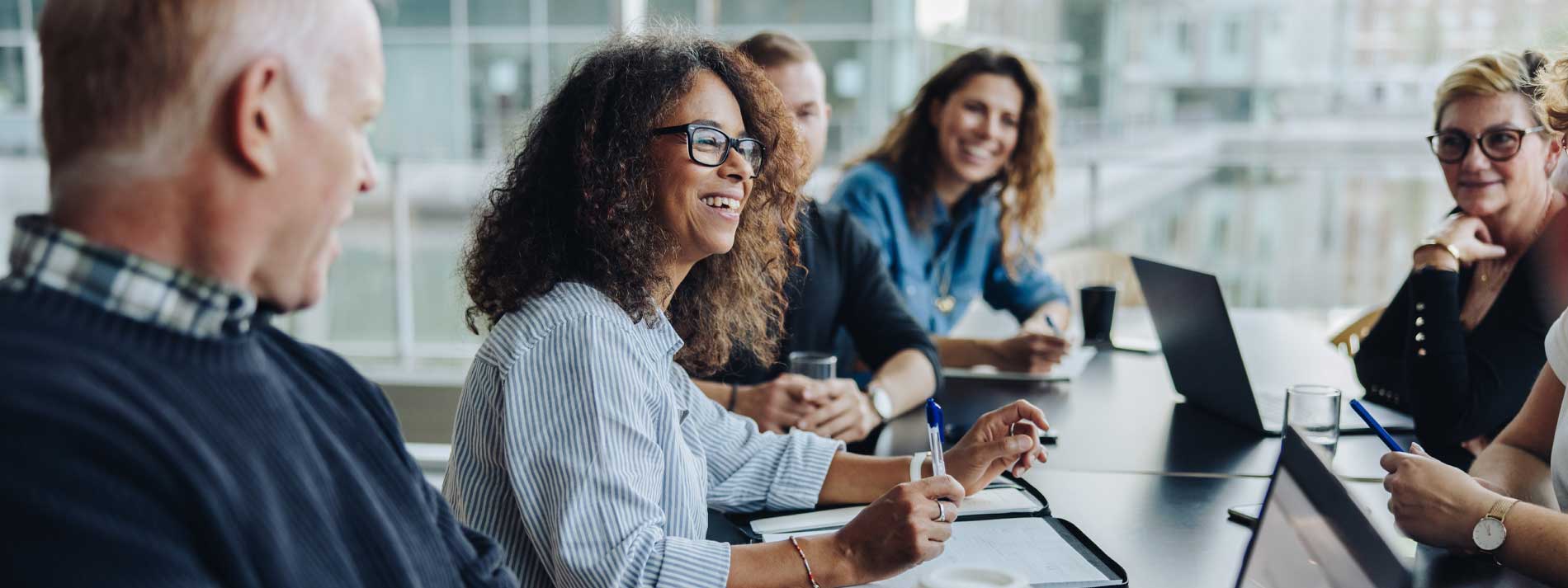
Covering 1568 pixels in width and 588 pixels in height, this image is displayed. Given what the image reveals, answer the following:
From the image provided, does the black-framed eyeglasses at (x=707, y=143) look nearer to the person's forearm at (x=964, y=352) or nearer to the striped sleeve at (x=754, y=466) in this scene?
the striped sleeve at (x=754, y=466)

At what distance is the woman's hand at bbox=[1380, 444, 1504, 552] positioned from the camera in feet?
4.25

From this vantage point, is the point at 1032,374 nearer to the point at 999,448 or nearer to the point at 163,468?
the point at 999,448

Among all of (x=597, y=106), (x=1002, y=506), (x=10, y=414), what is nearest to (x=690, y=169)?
(x=597, y=106)

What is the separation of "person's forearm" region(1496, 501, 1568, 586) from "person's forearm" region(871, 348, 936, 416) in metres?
0.98

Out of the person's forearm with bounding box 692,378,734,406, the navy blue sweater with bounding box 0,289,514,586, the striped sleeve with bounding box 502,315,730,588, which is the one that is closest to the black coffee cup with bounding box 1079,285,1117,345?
the person's forearm with bounding box 692,378,734,406

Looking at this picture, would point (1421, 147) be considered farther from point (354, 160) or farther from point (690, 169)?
point (354, 160)

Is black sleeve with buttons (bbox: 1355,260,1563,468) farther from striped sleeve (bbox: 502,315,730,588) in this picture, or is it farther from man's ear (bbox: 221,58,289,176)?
man's ear (bbox: 221,58,289,176)

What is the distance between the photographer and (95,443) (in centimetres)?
66

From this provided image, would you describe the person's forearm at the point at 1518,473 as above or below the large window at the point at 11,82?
below

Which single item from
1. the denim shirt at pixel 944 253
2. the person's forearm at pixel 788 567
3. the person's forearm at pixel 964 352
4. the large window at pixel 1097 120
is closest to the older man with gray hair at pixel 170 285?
the person's forearm at pixel 788 567

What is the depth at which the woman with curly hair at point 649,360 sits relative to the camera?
45.6 inches

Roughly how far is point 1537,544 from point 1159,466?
558 millimetres

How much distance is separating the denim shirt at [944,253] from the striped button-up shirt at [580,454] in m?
1.54

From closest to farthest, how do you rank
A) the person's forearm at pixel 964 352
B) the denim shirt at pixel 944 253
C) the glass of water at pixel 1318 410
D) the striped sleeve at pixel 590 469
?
the striped sleeve at pixel 590 469 → the glass of water at pixel 1318 410 → the person's forearm at pixel 964 352 → the denim shirt at pixel 944 253
